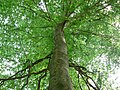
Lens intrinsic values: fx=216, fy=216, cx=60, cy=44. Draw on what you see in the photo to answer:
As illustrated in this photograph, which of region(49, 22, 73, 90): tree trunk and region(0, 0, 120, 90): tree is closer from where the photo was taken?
region(49, 22, 73, 90): tree trunk

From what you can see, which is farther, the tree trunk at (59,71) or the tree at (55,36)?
the tree at (55,36)

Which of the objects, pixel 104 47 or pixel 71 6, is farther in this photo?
pixel 104 47

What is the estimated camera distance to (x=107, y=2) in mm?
5285

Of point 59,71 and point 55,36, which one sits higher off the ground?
point 55,36

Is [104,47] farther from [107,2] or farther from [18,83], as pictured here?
[18,83]

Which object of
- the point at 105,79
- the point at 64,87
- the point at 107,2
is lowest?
the point at 105,79

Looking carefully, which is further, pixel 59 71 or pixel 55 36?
pixel 55 36

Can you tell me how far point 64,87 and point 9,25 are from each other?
4.05m

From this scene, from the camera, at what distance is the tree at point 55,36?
5035 millimetres

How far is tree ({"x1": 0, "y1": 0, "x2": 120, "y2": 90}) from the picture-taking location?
16.5 feet

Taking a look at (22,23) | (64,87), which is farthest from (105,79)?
(64,87)

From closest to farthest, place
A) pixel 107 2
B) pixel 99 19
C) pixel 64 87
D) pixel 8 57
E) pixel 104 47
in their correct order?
pixel 64 87, pixel 107 2, pixel 99 19, pixel 8 57, pixel 104 47

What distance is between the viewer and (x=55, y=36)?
15.5ft

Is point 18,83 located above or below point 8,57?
below
